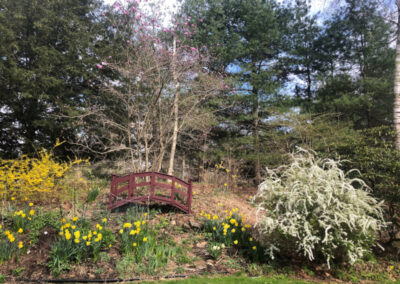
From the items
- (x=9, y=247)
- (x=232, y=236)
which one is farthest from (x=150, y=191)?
(x=9, y=247)

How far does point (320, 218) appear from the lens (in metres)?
3.65

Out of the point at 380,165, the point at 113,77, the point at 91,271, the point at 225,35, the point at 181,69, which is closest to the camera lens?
the point at 91,271

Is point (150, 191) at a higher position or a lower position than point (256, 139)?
lower

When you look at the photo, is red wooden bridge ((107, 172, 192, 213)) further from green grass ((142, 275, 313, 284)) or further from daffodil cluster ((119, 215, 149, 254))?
green grass ((142, 275, 313, 284))

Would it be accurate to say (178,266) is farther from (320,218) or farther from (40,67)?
(40,67)

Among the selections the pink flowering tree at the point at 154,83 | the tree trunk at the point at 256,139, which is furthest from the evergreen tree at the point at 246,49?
the pink flowering tree at the point at 154,83

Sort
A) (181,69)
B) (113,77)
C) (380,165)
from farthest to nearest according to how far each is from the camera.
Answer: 1. (113,77)
2. (181,69)
3. (380,165)

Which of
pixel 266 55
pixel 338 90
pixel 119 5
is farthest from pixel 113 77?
pixel 338 90

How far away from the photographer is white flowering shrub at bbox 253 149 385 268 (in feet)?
11.5

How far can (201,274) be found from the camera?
12.2 ft

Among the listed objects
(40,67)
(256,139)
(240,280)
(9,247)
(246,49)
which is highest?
(246,49)

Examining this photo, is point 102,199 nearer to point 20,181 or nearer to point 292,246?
point 20,181

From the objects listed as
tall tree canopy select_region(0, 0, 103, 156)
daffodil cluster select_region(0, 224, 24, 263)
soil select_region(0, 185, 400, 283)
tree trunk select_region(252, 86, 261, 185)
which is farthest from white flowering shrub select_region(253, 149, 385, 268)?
tall tree canopy select_region(0, 0, 103, 156)

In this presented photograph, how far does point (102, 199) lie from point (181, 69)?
3944mm
